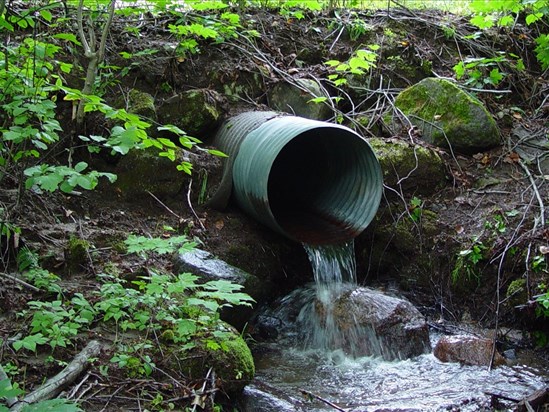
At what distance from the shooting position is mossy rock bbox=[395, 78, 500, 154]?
5.70 metres

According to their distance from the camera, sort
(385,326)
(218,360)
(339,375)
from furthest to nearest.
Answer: (385,326) → (339,375) → (218,360)

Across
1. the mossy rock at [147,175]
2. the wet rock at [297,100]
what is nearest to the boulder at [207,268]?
the mossy rock at [147,175]

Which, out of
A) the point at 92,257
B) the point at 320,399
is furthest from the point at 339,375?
the point at 92,257

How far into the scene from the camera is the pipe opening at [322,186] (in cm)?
486

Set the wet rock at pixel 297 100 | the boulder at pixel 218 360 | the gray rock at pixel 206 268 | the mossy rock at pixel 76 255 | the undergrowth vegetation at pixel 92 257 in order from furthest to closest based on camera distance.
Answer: the wet rock at pixel 297 100
the gray rock at pixel 206 268
the mossy rock at pixel 76 255
the boulder at pixel 218 360
the undergrowth vegetation at pixel 92 257

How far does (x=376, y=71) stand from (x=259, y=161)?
8.94 feet

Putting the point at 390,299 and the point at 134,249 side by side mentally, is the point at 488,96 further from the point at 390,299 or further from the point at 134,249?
the point at 134,249

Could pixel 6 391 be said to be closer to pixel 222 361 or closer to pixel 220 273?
pixel 222 361

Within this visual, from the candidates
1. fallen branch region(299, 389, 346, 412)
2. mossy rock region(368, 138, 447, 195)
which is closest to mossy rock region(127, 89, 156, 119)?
mossy rock region(368, 138, 447, 195)

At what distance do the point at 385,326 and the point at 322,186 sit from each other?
5.60 feet

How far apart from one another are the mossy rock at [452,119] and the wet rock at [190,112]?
2.13 metres

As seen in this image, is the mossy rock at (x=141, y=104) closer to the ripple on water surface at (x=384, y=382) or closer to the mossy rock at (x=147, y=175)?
the mossy rock at (x=147, y=175)

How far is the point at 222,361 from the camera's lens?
125 inches

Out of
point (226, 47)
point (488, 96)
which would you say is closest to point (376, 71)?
point (488, 96)
